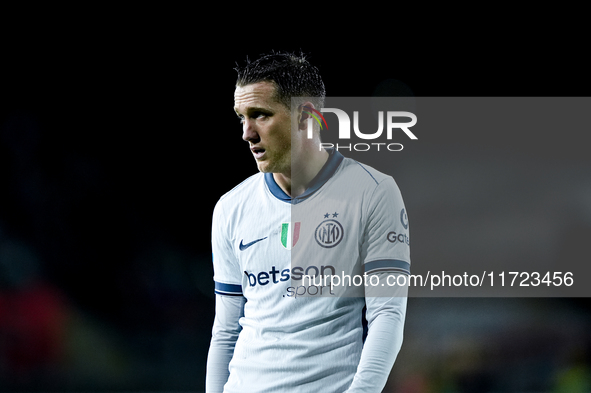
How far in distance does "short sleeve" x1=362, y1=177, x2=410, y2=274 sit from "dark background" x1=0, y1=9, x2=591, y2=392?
338 cm

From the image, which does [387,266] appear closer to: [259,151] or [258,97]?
[259,151]

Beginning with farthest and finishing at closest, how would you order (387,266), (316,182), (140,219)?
(140,219) < (316,182) < (387,266)

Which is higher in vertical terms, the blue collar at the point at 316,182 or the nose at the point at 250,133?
the nose at the point at 250,133

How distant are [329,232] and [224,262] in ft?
1.18

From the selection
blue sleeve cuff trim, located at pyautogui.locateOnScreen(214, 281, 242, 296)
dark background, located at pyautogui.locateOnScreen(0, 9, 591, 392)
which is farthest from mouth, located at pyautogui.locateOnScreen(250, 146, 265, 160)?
dark background, located at pyautogui.locateOnScreen(0, 9, 591, 392)

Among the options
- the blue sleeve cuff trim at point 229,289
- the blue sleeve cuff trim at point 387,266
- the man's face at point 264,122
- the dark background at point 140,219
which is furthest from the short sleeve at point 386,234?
the dark background at point 140,219

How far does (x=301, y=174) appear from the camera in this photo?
1691 millimetres

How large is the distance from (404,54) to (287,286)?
3.60 meters

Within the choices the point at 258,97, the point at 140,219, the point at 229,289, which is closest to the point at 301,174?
the point at 258,97

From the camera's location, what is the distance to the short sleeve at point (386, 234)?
1.46 meters

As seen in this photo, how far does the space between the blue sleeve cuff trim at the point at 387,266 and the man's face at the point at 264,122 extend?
1.33ft

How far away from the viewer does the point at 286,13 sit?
176 inches

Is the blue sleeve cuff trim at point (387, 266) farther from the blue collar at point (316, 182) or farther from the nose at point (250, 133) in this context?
the nose at point (250, 133)

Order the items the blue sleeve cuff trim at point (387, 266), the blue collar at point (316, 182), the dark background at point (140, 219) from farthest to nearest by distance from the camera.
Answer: the dark background at point (140, 219)
the blue collar at point (316, 182)
the blue sleeve cuff trim at point (387, 266)
